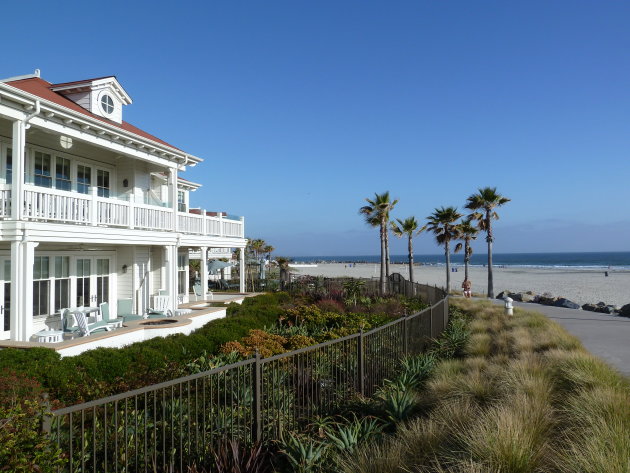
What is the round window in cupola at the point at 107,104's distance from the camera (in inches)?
616

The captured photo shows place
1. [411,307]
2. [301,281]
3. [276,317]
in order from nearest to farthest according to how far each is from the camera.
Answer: [276,317], [411,307], [301,281]

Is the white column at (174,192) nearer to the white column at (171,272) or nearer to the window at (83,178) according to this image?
the white column at (171,272)

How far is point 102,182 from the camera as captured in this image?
16156 millimetres

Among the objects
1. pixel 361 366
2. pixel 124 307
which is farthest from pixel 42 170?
pixel 361 366

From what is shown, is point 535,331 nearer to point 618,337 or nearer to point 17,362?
point 618,337

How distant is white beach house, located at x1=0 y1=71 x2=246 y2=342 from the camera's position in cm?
1067

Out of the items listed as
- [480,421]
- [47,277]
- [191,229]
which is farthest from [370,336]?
[191,229]

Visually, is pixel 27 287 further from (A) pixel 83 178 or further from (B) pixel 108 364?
(A) pixel 83 178

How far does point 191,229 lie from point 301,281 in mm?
10294

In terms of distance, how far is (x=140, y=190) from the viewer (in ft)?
56.5

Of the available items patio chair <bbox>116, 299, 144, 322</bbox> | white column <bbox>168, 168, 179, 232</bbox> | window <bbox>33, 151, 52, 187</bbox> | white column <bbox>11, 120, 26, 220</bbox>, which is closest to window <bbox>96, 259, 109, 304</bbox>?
patio chair <bbox>116, 299, 144, 322</bbox>

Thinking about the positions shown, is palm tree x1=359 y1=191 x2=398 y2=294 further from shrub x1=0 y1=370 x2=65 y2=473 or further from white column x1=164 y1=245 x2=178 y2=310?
shrub x1=0 y1=370 x2=65 y2=473

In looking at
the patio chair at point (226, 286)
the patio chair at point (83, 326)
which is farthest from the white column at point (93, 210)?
the patio chair at point (226, 286)

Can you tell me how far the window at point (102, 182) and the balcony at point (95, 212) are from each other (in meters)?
2.16
